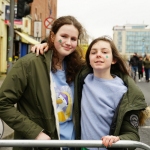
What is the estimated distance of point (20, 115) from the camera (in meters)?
Result: 2.29

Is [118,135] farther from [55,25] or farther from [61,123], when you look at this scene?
[55,25]

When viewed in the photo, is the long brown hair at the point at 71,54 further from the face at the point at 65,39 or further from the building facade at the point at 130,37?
the building facade at the point at 130,37

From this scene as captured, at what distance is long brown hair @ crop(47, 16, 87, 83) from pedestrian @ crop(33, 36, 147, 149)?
Result: 7 centimetres

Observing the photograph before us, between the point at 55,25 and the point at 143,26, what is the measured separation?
7986 inches

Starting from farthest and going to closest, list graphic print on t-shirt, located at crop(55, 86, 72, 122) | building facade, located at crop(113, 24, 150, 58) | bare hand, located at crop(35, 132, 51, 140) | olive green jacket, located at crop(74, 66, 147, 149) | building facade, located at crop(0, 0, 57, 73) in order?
building facade, located at crop(113, 24, 150, 58), building facade, located at crop(0, 0, 57, 73), graphic print on t-shirt, located at crop(55, 86, 72, 122), bare hand, located at crop(35, 132, 51, 140), olive green jacket, located at crop(74, 66, 147, 149)

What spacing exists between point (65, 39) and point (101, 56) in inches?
12.2

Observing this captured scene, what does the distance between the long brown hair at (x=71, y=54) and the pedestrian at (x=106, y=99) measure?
0.23 ft

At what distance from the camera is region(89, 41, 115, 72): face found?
7.79 ft

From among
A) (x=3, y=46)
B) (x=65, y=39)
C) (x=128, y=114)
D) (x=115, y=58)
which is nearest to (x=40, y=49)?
(x=65, y=39)

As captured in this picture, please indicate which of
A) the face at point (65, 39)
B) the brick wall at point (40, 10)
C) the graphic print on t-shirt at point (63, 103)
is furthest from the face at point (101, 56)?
the brick wall at point (40, 10)

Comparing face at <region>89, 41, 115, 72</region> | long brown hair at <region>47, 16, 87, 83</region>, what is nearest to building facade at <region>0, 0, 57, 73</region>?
long brown hair at <region>47, 16, 87, 83</region>

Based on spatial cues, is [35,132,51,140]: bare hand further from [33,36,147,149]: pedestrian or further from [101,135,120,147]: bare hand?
[101,135,120,147]: bare hand

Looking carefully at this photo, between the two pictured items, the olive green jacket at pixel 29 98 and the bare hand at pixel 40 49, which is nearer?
the olive green jacket at pixel 29 98

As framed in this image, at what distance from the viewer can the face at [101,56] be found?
2375 mm
